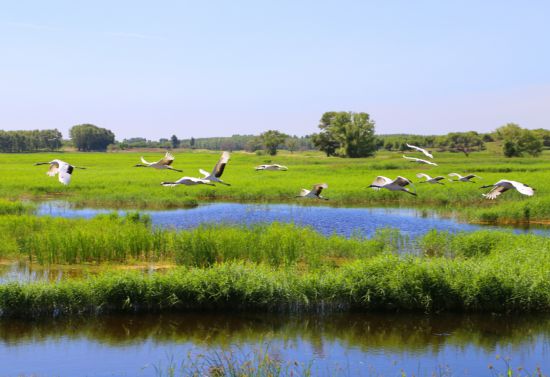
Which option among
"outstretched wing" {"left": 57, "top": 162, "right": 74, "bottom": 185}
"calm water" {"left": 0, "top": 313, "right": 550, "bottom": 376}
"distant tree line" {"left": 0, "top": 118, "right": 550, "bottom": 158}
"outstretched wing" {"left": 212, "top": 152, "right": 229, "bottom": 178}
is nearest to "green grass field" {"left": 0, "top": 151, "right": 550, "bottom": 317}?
"calm water" {"left": 0, "top": 313, "right": 550, "bottom": 376}

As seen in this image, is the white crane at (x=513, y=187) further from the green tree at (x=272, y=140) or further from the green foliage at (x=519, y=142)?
the green tree at (x=272, y=140)

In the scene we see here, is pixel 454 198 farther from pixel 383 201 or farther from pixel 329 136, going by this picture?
pixel 329 136

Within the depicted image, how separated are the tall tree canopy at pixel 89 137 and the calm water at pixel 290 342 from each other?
5211 inches

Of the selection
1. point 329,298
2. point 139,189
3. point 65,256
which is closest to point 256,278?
point 329,298

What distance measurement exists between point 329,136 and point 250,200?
61665 millimetres

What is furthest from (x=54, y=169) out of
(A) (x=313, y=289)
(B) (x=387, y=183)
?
(B) (x=387, y=183)

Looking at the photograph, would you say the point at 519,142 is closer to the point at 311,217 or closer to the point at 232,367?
the point at 311,217

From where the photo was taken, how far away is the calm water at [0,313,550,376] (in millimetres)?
13703

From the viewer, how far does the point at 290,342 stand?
1497 centimetres

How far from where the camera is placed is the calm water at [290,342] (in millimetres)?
13703

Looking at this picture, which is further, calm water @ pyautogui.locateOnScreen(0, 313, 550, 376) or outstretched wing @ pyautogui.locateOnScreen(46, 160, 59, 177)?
outstretched wing @ pyautogui.locateOnScreen(46, 160, 59, 177)

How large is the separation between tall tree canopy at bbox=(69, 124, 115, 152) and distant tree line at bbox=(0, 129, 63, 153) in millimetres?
3911

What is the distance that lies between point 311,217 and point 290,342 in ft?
65.3

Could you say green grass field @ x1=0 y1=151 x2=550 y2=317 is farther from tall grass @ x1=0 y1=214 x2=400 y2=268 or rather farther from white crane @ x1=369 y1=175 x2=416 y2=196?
white crane @ x1=369 y1=175 x2=416 y2=196
